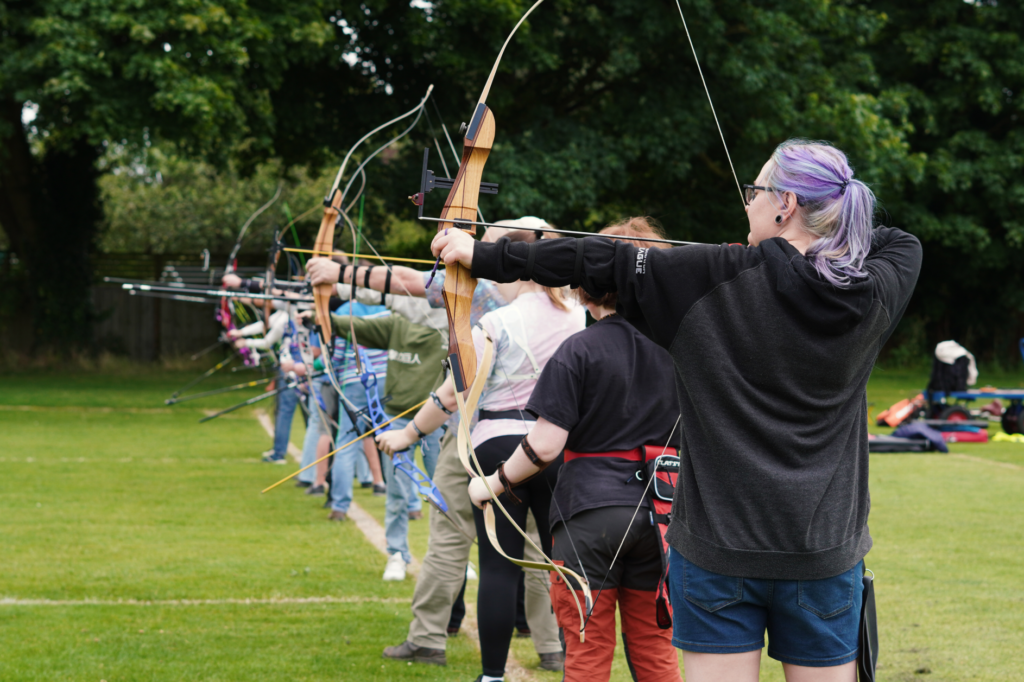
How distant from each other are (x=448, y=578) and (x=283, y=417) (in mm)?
5899

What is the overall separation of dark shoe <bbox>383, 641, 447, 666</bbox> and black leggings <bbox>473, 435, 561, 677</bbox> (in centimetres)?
61

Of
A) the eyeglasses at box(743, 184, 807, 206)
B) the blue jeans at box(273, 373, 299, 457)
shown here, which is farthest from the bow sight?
the blue jeans at box(273, 373, 299, 457)

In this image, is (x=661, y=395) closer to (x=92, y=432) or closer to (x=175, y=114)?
(x=92, y=432)

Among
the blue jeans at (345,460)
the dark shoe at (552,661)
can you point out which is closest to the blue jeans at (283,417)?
the blue jeans at (345,460)

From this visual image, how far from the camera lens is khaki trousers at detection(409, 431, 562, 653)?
13.3ft

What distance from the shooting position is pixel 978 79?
2041cm

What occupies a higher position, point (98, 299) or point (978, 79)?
point (978, 79)

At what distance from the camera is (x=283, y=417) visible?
9609 millimetres

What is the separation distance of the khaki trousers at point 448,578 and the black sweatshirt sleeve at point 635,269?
7.25 ft

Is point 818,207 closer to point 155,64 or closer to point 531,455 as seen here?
point 531,455

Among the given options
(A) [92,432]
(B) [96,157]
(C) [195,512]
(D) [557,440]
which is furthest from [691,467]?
(B) [96,157]

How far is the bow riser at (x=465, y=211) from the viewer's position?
2230 millimetres

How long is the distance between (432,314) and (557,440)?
193 cm

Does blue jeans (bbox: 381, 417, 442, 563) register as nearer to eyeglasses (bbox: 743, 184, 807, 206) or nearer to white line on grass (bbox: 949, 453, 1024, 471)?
eyeglasses (bbox: 743, 184, 807, 206)
